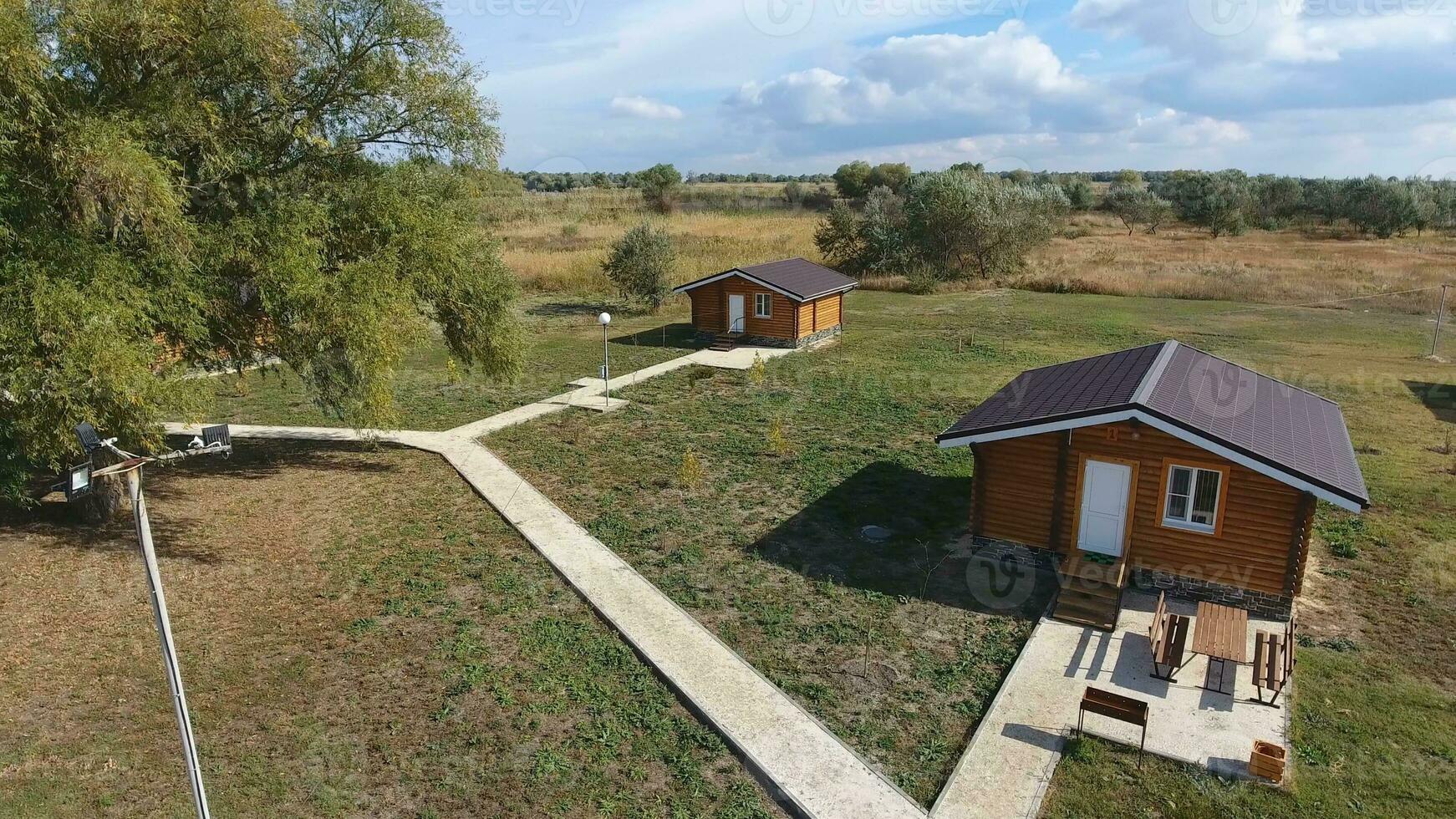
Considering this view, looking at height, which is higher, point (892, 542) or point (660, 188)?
point (660, 188)

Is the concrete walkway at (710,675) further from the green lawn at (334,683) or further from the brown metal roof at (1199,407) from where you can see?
the brown metal roof at (1199,407)

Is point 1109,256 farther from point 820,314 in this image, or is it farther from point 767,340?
point 767,340

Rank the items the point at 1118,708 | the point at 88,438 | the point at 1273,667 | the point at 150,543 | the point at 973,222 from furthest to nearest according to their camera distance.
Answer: the point at 973,222, the point at 1273,667, the point at 1118,708, the point at 88,438, the point at 150,543

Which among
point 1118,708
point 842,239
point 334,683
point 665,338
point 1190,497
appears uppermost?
point 842,239

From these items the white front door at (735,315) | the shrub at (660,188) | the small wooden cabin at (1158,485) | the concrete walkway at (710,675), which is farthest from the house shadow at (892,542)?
the shrub at (660,188)

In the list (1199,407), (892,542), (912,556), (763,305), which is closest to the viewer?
(1199,407)

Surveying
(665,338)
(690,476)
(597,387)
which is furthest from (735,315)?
(690,476)

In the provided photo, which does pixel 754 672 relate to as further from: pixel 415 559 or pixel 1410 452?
pixel 1410 452
